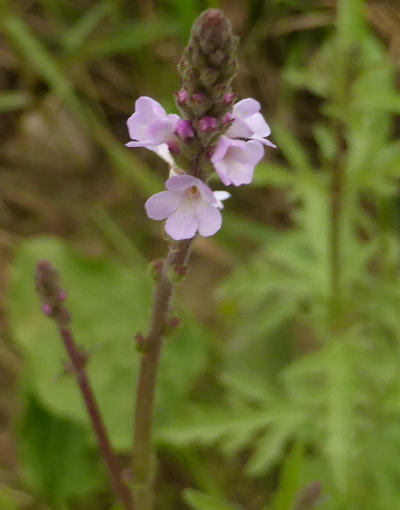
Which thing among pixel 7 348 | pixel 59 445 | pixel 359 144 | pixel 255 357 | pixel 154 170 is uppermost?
pixel 154 170

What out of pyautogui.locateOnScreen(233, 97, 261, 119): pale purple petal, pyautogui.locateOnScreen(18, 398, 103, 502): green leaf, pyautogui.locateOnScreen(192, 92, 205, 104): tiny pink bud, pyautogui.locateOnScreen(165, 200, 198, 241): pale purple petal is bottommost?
pyautogui.locateOnScreen(165, 200, 198, 241): pale purple petal

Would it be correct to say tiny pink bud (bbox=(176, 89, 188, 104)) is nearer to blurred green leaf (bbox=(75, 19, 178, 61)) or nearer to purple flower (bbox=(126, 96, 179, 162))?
purple flower (bbox=(126, 96, 179, 162))

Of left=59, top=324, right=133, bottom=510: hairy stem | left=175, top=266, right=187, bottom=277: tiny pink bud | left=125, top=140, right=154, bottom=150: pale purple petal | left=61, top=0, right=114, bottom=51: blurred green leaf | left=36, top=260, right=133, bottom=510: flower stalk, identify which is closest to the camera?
left=125, top=140, right=154, bottom=150: pale purple petal

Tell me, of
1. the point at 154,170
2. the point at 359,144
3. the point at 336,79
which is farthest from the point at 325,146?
the point at 154,170

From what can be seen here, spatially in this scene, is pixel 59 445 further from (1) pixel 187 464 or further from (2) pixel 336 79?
(2) pixel 336 79

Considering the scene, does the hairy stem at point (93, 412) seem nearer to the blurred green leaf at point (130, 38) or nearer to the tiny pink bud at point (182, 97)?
the tiny pink bud at point (182, 97)

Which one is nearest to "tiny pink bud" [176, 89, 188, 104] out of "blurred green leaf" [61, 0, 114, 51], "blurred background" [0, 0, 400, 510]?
"blurred background" [0, 0, 400, 510]

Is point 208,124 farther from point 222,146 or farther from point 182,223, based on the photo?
point 182,223
